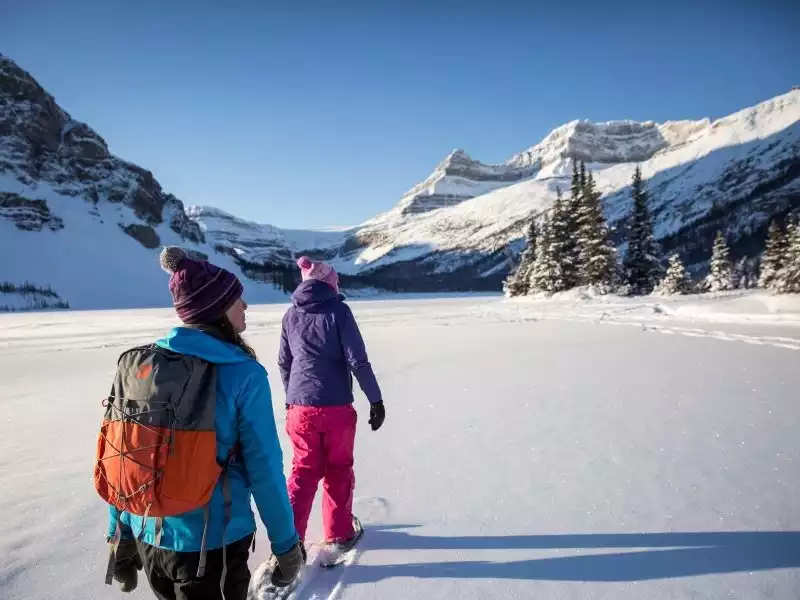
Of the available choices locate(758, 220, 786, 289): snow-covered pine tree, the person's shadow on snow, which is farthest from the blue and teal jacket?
locate(758, 220, 786, 289): snow-covered pine tree

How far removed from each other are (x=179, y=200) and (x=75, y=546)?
158m

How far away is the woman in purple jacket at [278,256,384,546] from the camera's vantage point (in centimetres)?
274

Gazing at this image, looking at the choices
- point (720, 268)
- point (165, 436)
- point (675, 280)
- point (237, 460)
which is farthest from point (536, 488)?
point (720, 268)

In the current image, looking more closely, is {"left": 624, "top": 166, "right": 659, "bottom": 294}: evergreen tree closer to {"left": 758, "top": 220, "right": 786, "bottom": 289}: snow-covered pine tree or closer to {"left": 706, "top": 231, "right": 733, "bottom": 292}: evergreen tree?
{"left": 758, "top": 220, "right": 786, "bottom": 289}: snow-covered pine tree

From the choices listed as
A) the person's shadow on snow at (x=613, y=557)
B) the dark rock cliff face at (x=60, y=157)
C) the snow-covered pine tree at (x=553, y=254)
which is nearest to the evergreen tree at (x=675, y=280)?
the snow-covered pine tree at (x=553, y=254)

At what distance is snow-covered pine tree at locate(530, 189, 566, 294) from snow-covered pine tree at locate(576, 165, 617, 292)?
2053mm

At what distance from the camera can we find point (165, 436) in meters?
1.44

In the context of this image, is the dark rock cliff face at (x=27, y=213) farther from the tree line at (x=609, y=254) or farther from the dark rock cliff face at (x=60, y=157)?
the tree line at (x=609, y=254)

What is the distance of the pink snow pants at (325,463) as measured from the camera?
8.95 ft

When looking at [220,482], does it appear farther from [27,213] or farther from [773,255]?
[27,213]

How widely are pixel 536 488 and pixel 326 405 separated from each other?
1.93 m

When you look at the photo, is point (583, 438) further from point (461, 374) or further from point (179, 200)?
point (179, 200)

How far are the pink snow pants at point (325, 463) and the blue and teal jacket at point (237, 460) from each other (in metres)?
1.02

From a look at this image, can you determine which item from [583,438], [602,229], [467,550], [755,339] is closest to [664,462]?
[583,438]
